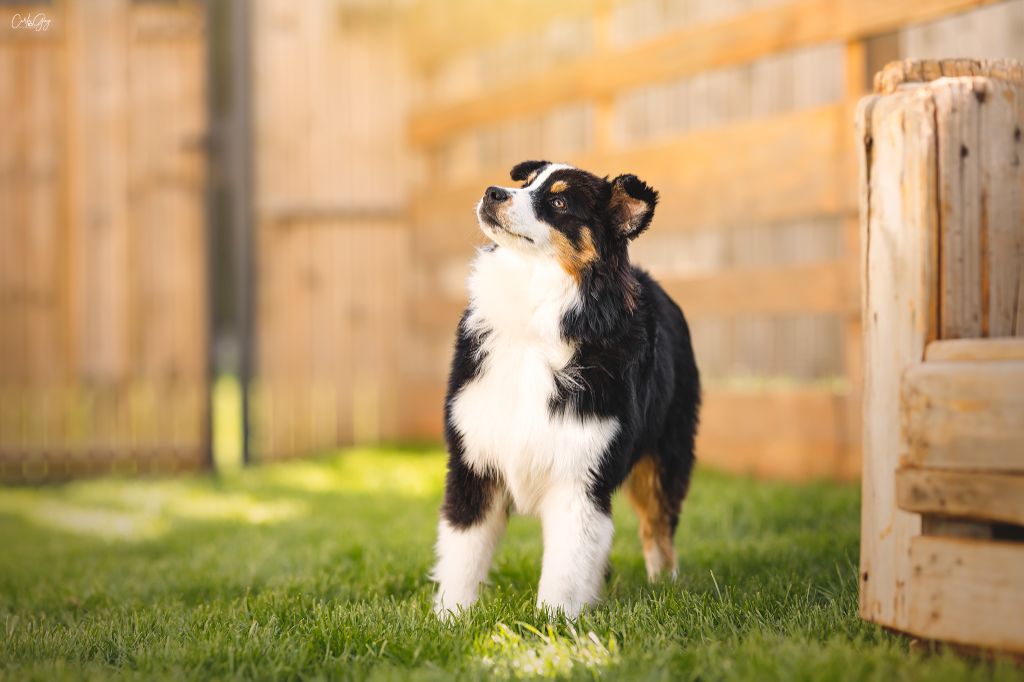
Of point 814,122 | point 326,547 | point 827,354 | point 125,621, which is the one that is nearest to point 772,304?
point 814,122

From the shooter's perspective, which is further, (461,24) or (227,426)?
(227,426)

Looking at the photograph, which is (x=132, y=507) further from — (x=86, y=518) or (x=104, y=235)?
(x=104, y=235)

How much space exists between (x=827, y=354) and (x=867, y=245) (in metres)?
5.34

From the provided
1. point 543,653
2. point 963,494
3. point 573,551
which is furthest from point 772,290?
point 543,653

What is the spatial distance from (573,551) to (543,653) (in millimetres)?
457

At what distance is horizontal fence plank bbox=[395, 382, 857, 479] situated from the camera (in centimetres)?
562

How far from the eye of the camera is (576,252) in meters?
3.22

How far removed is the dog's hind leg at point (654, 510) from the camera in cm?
372

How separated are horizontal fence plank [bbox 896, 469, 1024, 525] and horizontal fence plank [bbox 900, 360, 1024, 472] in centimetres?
2

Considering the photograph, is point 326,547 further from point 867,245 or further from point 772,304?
point 772,304

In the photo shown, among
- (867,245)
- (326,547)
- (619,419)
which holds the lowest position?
(326,547)

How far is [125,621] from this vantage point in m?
3.16

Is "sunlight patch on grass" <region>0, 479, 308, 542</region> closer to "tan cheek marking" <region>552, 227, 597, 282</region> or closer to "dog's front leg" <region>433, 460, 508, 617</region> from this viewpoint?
"dog's front leg" <region>433, 460, 508, 617</region>

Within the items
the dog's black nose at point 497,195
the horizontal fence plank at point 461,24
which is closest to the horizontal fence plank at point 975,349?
the dog's black nose at point 497,195
